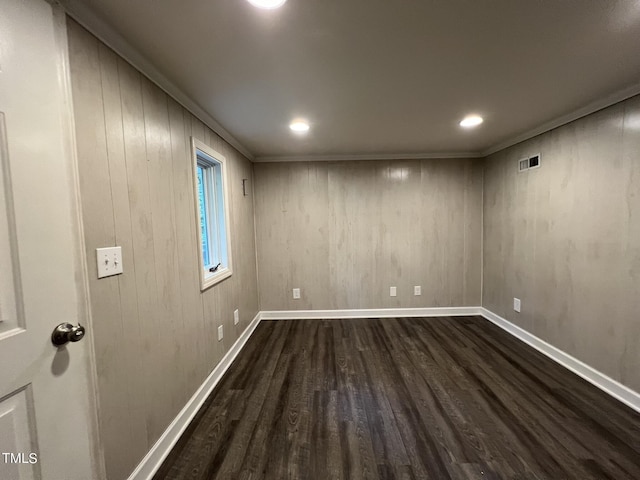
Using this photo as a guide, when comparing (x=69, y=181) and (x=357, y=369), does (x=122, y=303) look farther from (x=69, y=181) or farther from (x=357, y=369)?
(x=357, y=369)

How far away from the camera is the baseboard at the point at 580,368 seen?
1763 mm

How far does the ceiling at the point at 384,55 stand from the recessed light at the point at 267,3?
28 mm

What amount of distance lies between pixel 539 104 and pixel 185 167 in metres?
2.65

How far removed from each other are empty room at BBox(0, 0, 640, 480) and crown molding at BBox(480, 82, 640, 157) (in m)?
0.02

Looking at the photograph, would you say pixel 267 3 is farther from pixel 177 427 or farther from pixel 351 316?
pixel 351 316

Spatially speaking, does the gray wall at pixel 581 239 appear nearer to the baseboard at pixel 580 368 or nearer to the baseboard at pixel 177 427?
the baseboard at pixel 580 368

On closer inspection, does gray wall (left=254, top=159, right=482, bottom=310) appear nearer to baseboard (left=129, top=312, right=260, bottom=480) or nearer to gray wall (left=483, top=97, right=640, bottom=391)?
gray wall (left=483, top=97, right=640, bottom=391)

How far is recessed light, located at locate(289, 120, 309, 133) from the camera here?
220 cm

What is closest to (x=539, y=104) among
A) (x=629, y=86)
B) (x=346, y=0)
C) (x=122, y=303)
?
(x=629, y=86)

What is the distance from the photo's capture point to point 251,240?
329 cm

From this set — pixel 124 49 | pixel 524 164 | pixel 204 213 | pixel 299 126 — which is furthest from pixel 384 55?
pixel 524 164

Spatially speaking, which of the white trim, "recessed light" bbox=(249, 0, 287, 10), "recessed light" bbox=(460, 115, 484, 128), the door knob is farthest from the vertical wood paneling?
"recessed light" bbox=(460, 115, 484, 128)

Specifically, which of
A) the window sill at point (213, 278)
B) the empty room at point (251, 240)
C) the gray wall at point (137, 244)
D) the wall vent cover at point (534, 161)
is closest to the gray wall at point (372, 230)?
the empty room at point (251, 240)

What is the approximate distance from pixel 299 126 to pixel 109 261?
70.3 inches
